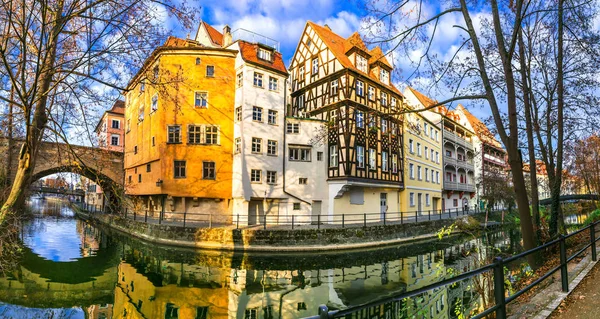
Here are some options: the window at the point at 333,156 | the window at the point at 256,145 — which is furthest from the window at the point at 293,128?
the window at the point at 333,156

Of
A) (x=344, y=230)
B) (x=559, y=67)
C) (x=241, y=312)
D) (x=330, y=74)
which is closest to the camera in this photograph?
(x=241, y=312)

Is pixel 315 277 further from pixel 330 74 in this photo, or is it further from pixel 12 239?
pixel 330 74

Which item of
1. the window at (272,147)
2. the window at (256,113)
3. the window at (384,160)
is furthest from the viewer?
the window at (384,160)

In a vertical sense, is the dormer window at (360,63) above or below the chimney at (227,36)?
below

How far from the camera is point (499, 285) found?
3.33 metres

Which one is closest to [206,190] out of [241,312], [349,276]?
[349,276]

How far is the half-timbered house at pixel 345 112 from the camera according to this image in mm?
23875

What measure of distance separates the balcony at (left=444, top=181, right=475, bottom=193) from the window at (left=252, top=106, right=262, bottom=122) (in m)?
26.3

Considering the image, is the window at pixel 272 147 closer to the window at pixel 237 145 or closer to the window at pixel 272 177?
the window at pixel 272 177

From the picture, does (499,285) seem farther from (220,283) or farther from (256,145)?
(256,145)

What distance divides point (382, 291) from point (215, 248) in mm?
9781

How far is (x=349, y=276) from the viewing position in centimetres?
1283

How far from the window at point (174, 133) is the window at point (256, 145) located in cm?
530

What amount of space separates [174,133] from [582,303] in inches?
907
